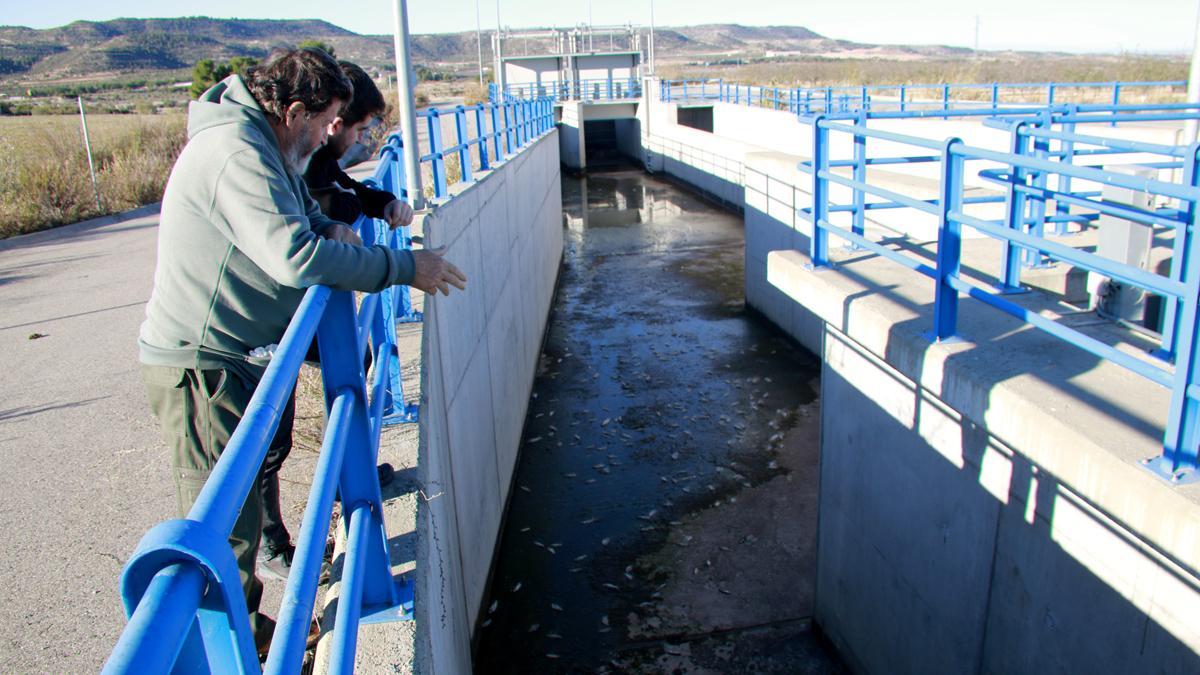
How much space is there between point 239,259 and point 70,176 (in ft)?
54.1

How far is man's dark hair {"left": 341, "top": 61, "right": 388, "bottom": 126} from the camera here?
3293mm

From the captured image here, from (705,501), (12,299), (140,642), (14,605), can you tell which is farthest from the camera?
(12,299)

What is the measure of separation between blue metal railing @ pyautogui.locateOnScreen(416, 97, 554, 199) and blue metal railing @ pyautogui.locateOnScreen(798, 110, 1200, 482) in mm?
2762

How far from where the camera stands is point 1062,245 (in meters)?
3.39

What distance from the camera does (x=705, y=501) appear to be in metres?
8.14

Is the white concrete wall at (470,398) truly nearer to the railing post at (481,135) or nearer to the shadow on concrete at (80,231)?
the railing post at (481,135)

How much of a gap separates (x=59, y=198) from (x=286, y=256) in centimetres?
1597

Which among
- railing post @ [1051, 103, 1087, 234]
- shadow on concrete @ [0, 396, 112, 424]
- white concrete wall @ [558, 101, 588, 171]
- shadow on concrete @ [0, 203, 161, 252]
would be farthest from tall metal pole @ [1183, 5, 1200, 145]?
white concrete wall @ [558, 101, 588, 171]

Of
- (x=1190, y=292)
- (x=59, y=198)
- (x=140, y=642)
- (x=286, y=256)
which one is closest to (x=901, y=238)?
(x=1190, y=292)

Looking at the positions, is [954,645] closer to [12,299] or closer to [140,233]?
[12,299]

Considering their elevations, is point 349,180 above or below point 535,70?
below

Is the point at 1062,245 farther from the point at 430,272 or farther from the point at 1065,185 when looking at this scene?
the point at 1065,185

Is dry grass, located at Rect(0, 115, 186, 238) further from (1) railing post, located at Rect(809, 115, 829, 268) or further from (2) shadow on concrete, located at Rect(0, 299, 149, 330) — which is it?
(1) railing post, located at Rect(809, 115, 829, 268)

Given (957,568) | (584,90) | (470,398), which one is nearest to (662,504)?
(470,398)
